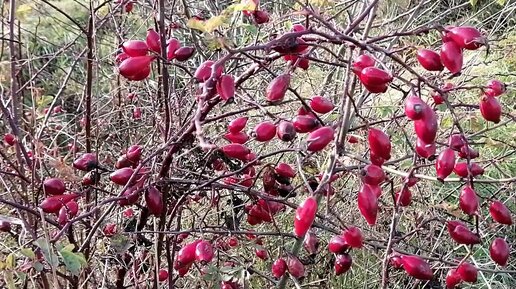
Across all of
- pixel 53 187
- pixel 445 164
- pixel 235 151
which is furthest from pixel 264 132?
pixel 53 187

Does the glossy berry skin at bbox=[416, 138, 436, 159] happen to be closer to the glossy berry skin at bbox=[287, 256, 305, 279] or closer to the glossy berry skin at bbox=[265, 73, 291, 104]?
the glossy berry skin at bbox=[265, 73, 291, 104]

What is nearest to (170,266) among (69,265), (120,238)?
(120,238)

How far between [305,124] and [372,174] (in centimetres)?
13

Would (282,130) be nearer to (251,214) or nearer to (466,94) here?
(251,214)

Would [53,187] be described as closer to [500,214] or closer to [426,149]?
[426,149]

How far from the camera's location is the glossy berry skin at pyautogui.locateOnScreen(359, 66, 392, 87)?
889mm

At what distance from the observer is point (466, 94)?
365 cm

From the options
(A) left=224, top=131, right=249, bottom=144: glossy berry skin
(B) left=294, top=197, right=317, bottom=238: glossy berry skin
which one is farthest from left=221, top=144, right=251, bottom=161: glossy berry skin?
(B) left=294, top=197, right=317, bottom=238: glossy berry skin

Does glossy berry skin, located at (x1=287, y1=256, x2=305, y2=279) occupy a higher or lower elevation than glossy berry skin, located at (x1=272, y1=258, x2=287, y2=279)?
higher

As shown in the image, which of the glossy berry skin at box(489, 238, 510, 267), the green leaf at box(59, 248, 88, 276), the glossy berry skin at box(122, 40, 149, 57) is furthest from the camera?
the glossy berry skin at box(489, 238, 510, 267)

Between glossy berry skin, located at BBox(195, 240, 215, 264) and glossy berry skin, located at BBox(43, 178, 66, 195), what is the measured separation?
0.90 feet

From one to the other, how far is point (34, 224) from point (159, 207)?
0.37m

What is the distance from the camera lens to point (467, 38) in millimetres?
884

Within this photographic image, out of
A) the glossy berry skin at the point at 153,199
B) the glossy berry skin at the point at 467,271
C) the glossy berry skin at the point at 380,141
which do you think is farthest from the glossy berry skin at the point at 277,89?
the glossy berry skin at the point at 467,271
